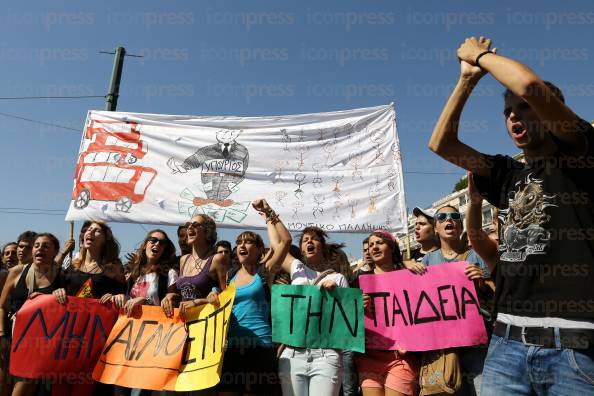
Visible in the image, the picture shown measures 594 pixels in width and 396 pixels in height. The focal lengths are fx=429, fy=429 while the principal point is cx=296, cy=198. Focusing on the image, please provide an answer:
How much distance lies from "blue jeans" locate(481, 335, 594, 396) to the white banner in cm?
386

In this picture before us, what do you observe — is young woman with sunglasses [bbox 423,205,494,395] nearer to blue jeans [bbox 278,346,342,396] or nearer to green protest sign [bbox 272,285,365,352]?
green protest sign [bbox 272,285,365,352]

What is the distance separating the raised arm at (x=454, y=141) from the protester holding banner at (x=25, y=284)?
3642mm

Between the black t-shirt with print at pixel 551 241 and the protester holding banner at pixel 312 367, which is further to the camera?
the protester holding banner at pixel 312 367

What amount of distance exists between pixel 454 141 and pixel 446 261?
186 cm

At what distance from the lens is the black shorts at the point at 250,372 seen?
3.22 meters

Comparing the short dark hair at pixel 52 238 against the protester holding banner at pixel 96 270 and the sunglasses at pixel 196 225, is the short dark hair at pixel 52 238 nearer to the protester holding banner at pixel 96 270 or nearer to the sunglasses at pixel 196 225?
the protester holding banner at pixel 96 270

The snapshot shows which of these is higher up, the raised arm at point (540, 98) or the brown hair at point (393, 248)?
the raised arm at point (540, 98)

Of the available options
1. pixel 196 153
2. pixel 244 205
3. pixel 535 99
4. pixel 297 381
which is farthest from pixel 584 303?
pixel 196 153

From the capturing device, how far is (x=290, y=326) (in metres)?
3.31

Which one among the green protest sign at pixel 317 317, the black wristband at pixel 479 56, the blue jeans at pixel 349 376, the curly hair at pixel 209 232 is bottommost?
the blue jeans at pixel 349 376

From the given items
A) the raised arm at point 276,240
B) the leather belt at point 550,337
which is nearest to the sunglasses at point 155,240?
the raised arm at point 276,240

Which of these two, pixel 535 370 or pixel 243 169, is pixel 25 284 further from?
pixel 535 370

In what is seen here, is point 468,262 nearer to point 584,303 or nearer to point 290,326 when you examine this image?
point 290,326

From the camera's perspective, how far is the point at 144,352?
11.6 ft
